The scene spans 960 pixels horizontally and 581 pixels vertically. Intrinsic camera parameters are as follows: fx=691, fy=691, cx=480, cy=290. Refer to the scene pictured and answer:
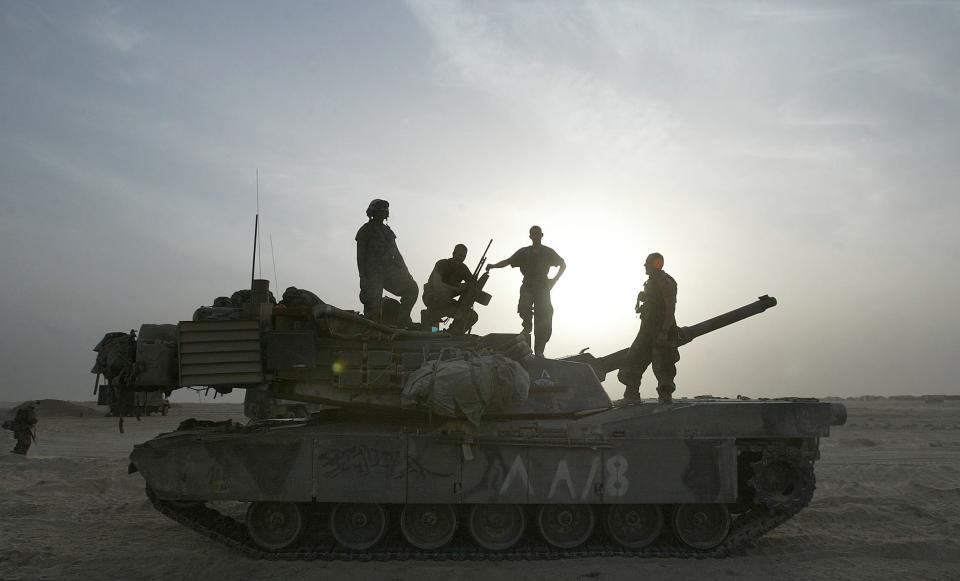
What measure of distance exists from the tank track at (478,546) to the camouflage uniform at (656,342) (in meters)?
1.49

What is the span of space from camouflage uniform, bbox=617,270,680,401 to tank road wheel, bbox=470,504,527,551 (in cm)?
261

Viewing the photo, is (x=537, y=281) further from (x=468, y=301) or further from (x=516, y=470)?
(x=516, y=470)

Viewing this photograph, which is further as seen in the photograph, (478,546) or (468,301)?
(468,301)

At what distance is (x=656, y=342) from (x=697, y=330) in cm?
95

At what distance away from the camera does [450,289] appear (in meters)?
10.9

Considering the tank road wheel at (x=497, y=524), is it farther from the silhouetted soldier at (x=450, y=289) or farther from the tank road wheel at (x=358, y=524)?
the silhouetted soldier at (x=450, y=289)

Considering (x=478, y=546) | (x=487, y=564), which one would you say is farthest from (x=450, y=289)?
(x=487, y=564)

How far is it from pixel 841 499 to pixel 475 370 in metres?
8.19

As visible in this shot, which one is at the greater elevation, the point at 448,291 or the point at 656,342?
the point at 448,291

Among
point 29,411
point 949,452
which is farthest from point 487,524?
point 949,452

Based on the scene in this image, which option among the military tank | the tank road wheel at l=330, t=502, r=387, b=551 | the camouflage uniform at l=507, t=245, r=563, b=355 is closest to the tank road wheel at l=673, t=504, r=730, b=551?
the military tank

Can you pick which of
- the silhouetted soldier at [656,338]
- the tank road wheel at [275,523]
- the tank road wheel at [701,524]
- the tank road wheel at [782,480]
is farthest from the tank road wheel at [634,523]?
the tank road wheel at [275,523]

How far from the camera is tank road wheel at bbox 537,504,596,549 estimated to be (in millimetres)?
9016

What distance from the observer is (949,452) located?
854 inches
